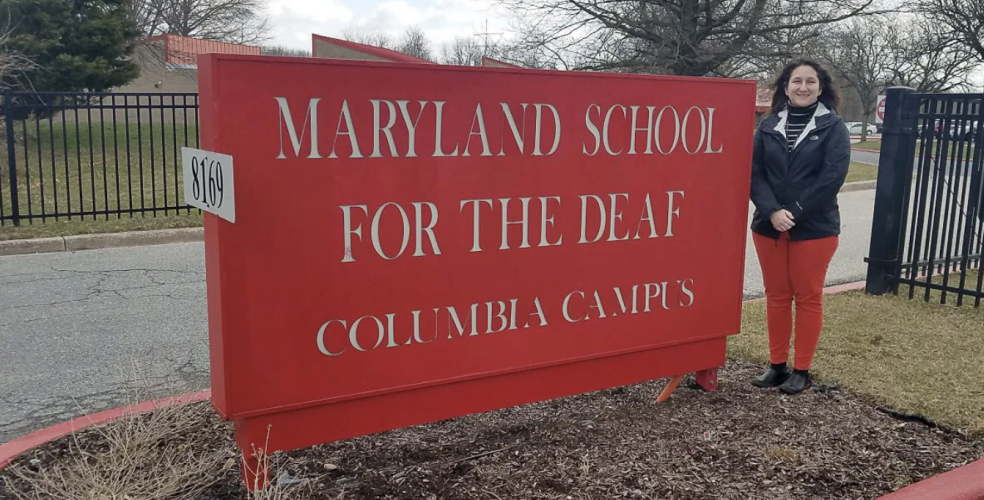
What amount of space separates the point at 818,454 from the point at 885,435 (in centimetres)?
43

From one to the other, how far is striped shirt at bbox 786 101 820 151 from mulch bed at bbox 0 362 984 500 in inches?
49.5

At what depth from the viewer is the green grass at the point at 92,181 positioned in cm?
940

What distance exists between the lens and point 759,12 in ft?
57.5

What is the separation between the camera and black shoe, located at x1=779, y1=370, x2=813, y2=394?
386 cm

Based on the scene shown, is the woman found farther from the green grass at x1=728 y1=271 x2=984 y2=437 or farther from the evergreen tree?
the evergreen tree

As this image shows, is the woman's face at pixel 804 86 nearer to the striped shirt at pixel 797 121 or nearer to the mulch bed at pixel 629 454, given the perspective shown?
the striped shirt at pixel 797 121

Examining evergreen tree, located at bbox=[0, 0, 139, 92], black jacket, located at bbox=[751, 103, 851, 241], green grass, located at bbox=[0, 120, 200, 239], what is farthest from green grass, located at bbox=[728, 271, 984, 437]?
evergreen tree, located at bbox=[0, 0, 139, 92]

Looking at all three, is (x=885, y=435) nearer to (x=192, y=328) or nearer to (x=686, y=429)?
(x=686, y=429)

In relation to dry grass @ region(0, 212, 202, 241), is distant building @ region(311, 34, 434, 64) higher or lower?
higher

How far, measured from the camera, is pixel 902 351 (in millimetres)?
4609

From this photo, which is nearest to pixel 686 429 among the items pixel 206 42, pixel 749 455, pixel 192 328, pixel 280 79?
pixel 749 455

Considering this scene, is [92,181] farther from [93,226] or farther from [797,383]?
[797,383]

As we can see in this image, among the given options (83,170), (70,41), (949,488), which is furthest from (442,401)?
(70,41)

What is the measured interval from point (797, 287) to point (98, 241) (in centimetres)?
730
